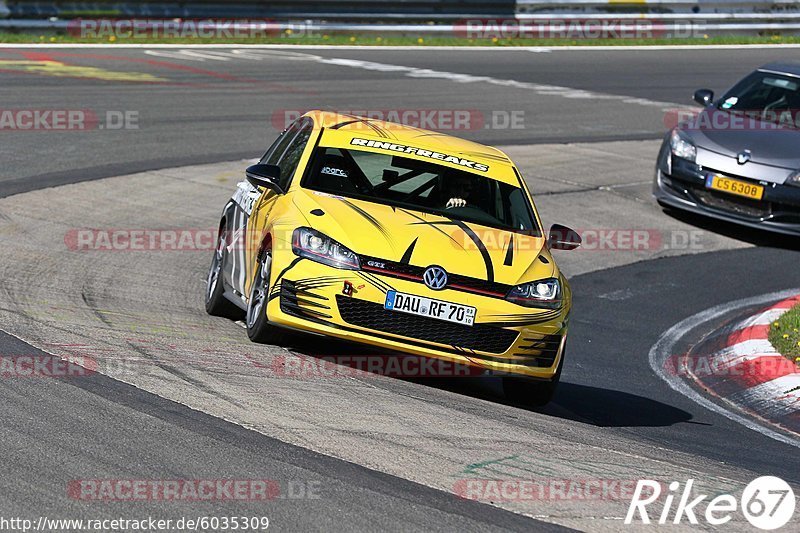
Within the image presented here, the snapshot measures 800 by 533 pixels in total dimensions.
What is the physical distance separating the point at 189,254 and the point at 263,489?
644 cm

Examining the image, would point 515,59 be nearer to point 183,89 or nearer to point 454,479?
point 183,89

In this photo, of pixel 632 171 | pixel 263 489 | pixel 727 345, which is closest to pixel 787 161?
pixel 632 171

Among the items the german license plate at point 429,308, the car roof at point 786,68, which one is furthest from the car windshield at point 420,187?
the car roof at point 786,68

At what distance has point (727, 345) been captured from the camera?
10219 mm

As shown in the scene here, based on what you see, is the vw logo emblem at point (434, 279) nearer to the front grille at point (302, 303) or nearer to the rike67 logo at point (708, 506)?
the front grille at point (302, 303)

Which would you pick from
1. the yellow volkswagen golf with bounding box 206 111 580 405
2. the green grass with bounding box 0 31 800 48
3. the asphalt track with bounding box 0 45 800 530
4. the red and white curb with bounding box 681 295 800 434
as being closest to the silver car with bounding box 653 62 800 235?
the asphalt track with bounding box 0 45 800 530

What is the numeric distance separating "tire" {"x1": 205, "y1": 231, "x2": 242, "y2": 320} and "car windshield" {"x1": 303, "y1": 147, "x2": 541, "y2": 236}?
3.48 feet

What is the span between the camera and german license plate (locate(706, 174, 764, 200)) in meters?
13.9

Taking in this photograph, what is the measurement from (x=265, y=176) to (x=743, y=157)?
7.17 metres

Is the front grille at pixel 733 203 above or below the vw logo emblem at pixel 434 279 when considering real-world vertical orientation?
below

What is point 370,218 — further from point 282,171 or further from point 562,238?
point 562,238

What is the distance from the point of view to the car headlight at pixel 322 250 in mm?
7453

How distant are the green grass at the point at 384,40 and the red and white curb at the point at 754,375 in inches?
658

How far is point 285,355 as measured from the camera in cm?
769
